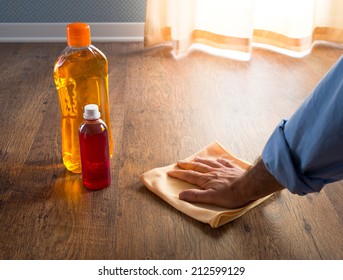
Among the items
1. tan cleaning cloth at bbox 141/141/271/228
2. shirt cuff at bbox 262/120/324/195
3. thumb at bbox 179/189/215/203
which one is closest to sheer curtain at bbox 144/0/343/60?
tan cleaning cloth at bbox 141/141/271/228

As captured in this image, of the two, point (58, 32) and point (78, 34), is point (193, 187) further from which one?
point (58, 32)

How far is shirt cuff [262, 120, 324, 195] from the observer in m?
0.92

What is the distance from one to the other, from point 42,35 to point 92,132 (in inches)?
61.0

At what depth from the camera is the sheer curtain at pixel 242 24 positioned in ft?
7.54

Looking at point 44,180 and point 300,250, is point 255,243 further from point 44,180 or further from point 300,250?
point 44,180

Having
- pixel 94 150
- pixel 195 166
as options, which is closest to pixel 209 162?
pixel 195 166

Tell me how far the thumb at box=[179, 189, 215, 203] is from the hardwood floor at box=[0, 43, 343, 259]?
0.04 metres

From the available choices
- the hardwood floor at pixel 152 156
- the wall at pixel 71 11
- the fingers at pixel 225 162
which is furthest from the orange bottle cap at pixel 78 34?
the wall at pixel 71 11

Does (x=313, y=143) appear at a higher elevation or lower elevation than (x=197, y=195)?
higher

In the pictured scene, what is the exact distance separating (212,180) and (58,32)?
1626 mm

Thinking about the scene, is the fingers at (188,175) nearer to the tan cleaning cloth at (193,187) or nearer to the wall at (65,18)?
the tan cleaning cloth at (193,187)

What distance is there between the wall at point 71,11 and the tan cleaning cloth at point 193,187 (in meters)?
1.34

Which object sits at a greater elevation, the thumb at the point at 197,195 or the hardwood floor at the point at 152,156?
the thumb at the point at 197,195

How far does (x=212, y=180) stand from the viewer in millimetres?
1205
